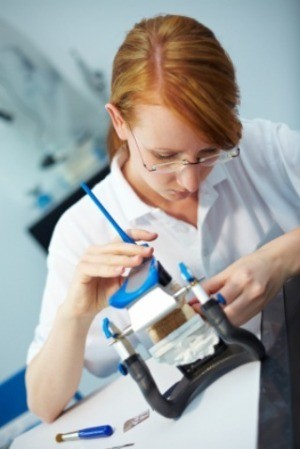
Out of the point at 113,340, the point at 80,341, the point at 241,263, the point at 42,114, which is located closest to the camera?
the point at 113,340

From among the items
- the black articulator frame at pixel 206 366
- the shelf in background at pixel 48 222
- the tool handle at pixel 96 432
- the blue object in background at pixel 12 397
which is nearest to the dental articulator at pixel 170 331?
the black articulator frame at pixel 206 366

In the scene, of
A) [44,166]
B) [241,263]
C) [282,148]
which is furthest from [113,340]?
[44,166]

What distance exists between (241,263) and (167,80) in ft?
0.97

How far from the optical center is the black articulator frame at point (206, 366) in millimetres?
631

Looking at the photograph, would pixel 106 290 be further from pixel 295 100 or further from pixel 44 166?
pixel 295 100

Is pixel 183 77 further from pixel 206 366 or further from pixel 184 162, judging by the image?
pixel 206 366

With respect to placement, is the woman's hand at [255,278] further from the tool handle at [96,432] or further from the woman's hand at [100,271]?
the tool handle at [96,432]

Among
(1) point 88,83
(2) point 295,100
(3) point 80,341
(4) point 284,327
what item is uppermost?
(1) point 88,83

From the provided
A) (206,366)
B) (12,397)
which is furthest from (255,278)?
(12,397)

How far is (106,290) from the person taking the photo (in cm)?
81

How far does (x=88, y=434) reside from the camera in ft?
2.63

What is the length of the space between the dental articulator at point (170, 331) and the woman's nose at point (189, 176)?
15cm

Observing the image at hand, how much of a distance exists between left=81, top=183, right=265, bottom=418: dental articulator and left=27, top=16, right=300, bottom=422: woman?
5 centimetres

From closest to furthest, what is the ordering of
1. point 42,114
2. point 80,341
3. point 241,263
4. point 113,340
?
point 113,340
point 241,263
point 80,341
point 42,114
